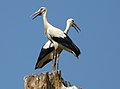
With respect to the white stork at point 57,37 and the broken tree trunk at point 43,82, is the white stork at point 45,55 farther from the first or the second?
the broken tree trunk at point 43,82

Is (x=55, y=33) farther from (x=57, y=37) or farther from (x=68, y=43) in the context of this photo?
(x=68, y=43)

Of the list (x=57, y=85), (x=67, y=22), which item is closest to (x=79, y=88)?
(x=57, y=85)

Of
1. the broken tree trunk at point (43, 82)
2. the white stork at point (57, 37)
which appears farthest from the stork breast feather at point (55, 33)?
the broken tree trunk at point (43, 82)

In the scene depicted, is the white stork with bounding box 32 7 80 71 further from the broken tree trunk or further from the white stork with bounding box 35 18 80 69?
the broken tree trunk

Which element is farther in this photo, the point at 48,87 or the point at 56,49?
the point at 56,49

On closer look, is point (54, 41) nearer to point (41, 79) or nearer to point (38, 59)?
point (38, 59)

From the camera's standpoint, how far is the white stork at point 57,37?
12.8 m

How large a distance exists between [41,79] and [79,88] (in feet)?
2.49

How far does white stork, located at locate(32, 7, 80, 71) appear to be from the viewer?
41.9ft

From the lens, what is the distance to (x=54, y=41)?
13.1 meters

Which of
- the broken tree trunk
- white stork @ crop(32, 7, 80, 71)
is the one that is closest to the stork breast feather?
white stork @ crop(32, 7, 80, 71)

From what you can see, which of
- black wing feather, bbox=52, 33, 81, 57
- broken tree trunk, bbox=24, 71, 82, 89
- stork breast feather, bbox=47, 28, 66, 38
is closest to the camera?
broken tree trunk, bbox=24, 71, 82, 89

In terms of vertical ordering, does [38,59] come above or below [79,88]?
above

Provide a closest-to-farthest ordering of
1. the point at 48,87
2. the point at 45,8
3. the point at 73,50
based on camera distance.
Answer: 1. the point at 48,87
2. the point at 73,50
3. the point at 45,8
